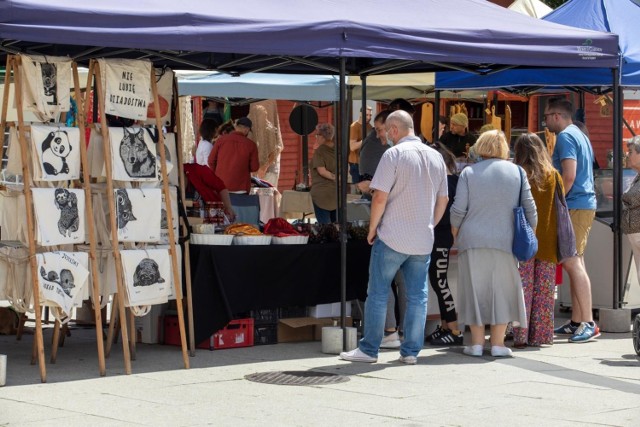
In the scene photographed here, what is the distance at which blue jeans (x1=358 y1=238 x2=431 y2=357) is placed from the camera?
31.2ft

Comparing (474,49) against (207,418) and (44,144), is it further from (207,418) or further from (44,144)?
(207,418)

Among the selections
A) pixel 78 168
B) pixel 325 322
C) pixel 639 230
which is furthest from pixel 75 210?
pixel 639 230

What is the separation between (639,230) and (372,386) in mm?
3915

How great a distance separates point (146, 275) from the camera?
9.34m

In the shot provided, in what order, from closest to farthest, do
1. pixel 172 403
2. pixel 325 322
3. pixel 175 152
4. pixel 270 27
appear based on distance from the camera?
pixel 172 403 → pixel 270 27 → pixel 175 152 → pixel 325 322

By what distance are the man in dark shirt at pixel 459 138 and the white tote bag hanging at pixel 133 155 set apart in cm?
754

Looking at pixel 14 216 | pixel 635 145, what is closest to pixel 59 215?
pixel 14 216

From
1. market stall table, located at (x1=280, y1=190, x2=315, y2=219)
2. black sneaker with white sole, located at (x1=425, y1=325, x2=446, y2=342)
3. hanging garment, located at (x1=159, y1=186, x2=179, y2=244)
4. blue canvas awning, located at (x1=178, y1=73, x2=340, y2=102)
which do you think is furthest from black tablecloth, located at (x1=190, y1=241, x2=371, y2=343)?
market stall table, located at (x1=280, y1=190, x2=315, y2=219)

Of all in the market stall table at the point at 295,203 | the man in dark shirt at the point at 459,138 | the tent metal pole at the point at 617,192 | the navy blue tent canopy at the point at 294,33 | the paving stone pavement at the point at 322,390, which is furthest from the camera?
the market stall table at the point at 295,203

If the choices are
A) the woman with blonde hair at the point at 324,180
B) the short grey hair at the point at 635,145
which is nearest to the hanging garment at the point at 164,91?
the short grey hair at the point at 635,145

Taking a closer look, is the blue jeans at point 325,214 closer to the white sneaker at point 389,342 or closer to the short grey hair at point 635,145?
the short grey hair at point 635,145

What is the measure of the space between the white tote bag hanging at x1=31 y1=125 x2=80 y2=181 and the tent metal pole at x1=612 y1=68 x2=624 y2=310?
5.19m

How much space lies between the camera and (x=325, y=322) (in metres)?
10.9

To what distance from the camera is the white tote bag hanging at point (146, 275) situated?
9211mm
